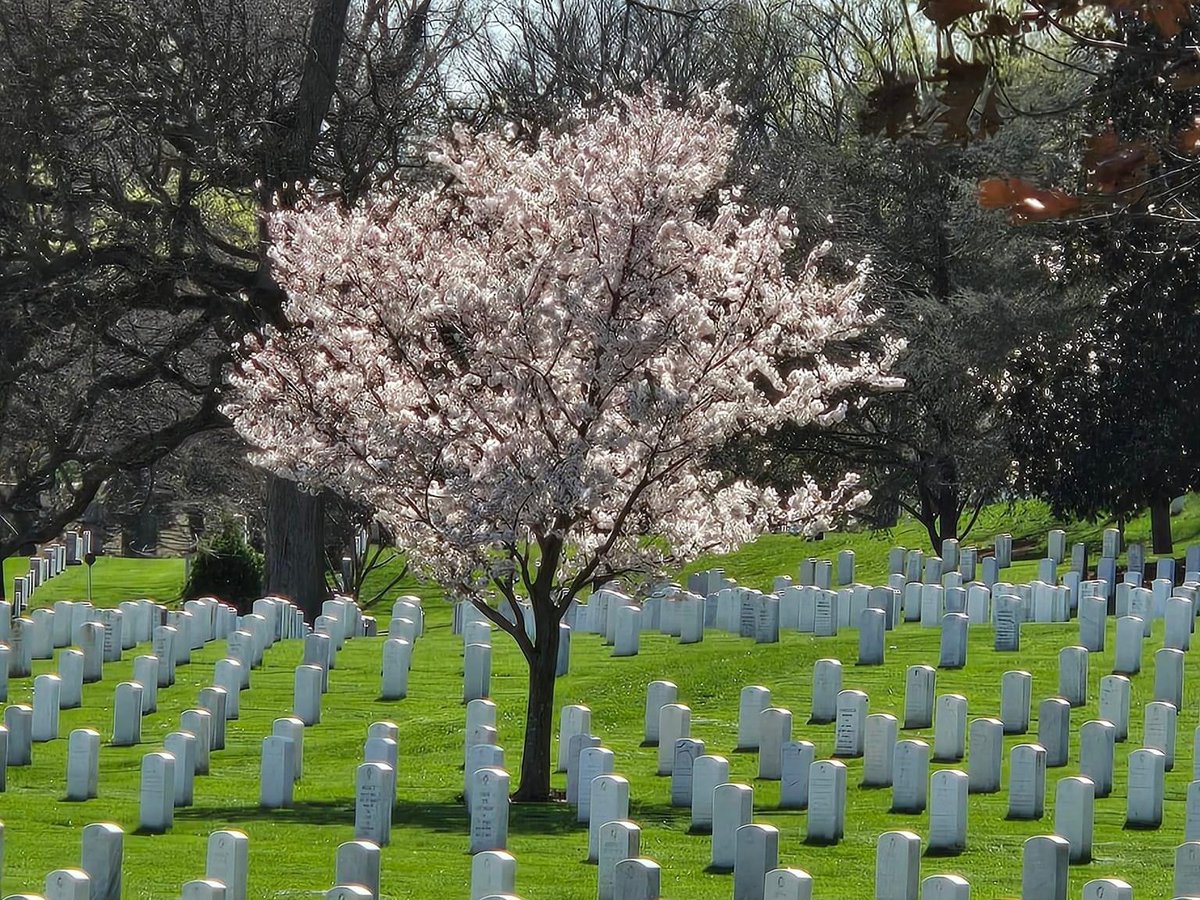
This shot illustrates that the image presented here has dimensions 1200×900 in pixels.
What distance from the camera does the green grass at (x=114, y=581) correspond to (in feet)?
128

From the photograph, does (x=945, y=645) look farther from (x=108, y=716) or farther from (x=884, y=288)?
(x=884, y=288)

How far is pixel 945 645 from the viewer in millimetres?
18891

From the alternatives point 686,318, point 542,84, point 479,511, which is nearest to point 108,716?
point 479,511

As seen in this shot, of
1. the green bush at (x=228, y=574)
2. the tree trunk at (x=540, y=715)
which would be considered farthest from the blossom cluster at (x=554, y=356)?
the green bush at (x=228, y=574)

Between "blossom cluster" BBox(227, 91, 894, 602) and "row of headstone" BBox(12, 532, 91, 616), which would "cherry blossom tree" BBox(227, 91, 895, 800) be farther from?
"row of headstone" BBox(12, 532, 91, 616)

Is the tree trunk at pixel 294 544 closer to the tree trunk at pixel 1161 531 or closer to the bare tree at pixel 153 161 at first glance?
the bare tree at pixel 153 161

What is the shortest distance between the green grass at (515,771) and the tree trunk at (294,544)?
8.36 ft

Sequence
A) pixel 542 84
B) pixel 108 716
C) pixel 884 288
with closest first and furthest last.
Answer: pixel 108 716 < pixel 884 288 < pixel 542 84

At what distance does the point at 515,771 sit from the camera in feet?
48.8

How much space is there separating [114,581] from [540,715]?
31418mm

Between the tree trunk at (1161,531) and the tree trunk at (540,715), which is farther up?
the tree trunk at (1161,531)

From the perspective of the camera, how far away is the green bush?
31625 millimetres

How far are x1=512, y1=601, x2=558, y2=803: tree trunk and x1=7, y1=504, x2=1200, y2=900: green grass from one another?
38 cm

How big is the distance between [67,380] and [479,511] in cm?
1375
